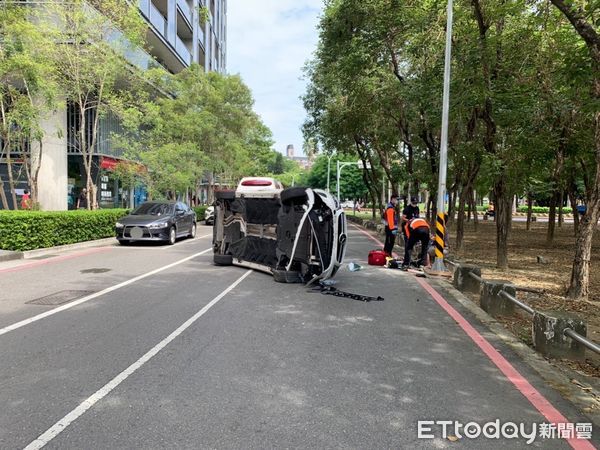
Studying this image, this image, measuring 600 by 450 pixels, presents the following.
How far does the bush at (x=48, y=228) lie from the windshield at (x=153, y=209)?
4.40 ft

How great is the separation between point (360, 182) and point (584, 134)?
70.4m

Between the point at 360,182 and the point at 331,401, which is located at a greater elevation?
the point at 360,182

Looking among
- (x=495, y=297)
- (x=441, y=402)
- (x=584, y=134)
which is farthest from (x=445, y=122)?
(x=441, y=402)

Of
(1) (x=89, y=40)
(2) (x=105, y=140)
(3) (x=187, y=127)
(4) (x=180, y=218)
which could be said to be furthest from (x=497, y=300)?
(3) (x=187, y=127)

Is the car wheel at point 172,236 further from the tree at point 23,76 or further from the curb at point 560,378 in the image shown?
the curb at point 560,378

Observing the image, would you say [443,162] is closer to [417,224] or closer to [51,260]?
[417,224]

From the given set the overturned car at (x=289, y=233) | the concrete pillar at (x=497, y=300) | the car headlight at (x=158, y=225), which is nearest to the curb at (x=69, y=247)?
the car headlight at (x=158, y=225)

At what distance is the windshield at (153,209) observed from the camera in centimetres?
1797

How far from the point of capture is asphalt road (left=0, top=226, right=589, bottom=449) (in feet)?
11.8

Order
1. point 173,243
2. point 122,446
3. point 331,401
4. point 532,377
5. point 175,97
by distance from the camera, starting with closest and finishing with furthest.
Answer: point 122,446 < point 331,401 < point 532,377 < point 173,243 < point 175,97

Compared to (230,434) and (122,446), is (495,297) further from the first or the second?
(122,446)

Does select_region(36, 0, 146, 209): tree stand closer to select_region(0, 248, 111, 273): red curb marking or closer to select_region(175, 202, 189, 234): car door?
select_region(175, 202, 189, 234): car door

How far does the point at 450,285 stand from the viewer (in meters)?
10.3

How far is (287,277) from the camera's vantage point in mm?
9859
